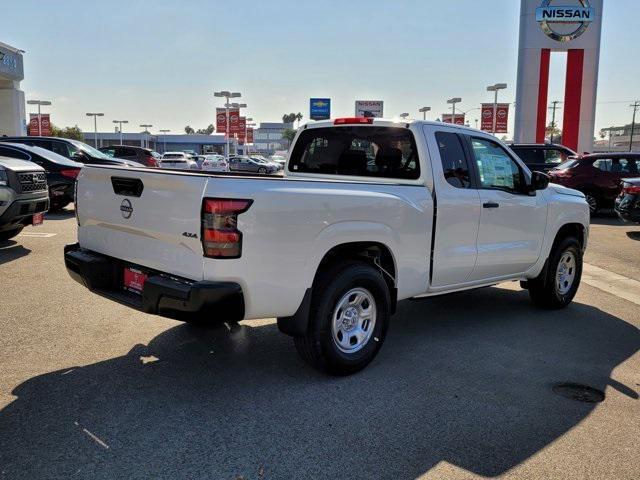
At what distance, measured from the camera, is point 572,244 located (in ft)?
21.4

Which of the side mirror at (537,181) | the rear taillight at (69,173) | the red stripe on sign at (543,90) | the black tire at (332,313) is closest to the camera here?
the black tire at (332,313)

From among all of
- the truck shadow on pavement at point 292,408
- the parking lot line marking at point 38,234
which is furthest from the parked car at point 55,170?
the truck shadow on pavement at point 292,408

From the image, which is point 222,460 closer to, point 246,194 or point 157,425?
point 157,425

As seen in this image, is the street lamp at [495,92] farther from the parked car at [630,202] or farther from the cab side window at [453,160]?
the cab side window at [453,160]

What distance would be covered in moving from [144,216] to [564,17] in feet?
91.2

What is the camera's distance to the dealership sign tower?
26719mm

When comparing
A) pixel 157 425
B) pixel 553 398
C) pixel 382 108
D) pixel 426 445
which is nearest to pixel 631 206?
pixel 553 398

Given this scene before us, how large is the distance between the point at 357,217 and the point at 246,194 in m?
0.95

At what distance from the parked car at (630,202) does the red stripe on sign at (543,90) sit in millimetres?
15646

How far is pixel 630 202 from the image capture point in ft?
40.3

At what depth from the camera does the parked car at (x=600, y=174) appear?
51.0ft

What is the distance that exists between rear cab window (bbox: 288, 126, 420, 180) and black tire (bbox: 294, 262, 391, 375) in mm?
1094

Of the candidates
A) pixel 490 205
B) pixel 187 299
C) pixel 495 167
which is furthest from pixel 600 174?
pixel 187 299

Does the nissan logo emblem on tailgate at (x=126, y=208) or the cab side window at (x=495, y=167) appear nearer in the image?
the nissan logo emblem on tailgate at (x=126, y=208)
